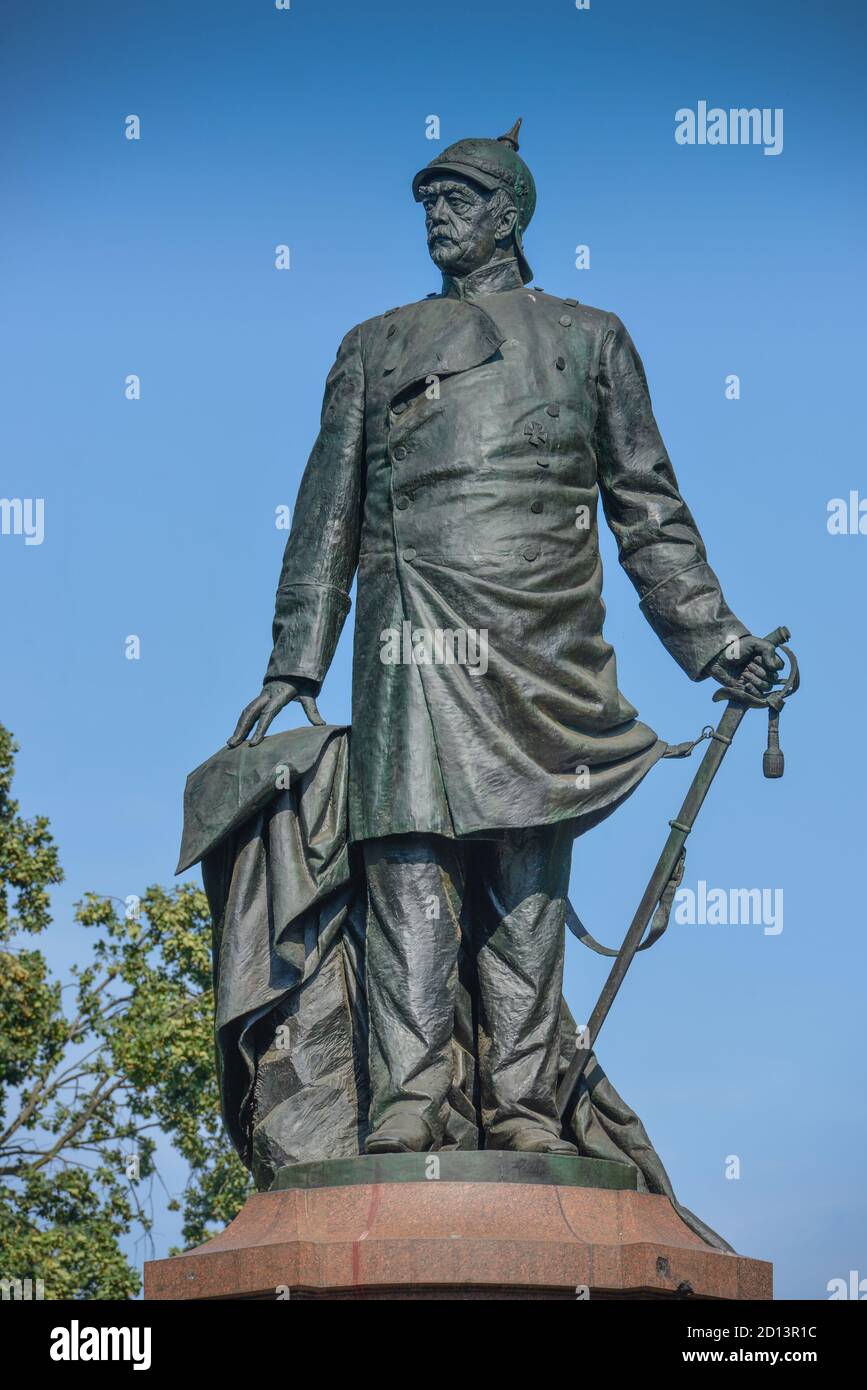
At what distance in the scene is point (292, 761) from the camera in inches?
412

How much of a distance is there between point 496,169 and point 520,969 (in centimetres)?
328

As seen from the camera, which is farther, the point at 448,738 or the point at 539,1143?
the point at 448,738

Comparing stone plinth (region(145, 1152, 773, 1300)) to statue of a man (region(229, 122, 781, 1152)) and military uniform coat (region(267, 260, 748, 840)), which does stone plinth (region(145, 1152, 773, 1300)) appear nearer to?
statue of a man (region(229, 122, 781, 1152))

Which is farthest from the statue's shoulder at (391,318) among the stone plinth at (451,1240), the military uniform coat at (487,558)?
the stone plinth at (451,1240)

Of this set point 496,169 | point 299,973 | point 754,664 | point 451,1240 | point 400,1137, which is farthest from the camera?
point 496,169

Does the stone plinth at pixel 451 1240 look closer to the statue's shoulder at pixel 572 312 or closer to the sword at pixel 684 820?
the sword at pixel 684 820

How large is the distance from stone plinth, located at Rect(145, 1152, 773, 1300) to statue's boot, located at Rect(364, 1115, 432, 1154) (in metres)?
0.10

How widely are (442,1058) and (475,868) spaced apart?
2.60 ft

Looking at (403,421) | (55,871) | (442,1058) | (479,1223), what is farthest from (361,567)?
(55,871)

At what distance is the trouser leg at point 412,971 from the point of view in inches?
396

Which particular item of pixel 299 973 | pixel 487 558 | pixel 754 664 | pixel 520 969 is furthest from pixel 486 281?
pixel 299 973

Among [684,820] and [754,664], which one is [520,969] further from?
[754,664]

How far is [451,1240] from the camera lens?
9.27 meters

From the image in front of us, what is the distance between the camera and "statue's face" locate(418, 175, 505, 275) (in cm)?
1095
